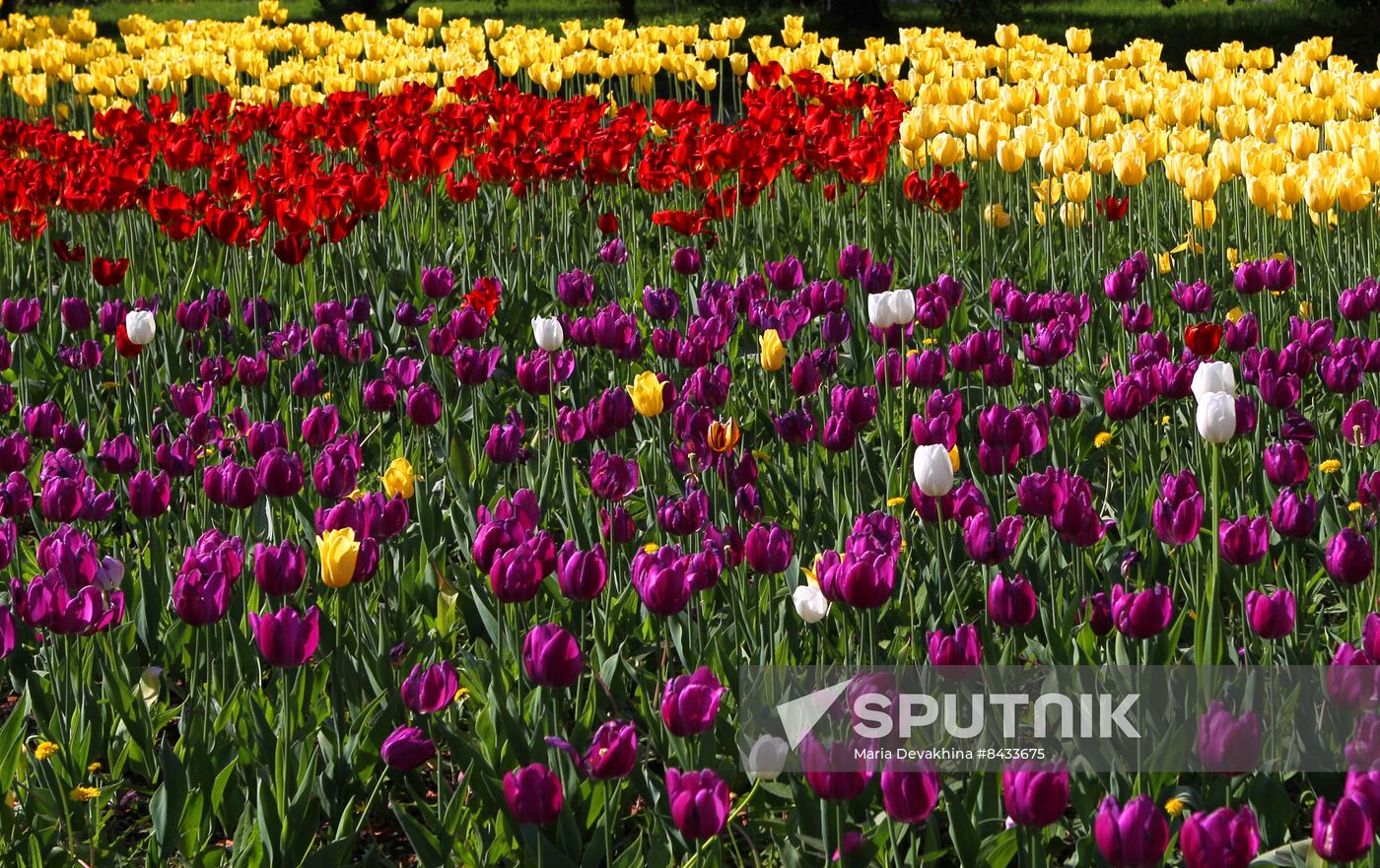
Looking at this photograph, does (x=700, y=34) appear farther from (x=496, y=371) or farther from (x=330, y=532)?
(x=330, y=532)

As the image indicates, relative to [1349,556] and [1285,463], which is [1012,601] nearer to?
[1349,556]

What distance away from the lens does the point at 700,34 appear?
65.3 feet

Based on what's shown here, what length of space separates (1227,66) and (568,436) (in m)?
6.45

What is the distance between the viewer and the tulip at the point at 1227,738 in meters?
2.11

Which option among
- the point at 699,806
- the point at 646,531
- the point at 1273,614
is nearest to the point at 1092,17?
the point at 646,531

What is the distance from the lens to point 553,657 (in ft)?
7.72

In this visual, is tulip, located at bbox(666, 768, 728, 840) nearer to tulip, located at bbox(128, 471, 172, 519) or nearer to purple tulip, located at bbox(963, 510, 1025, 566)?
purple tulip, located at bbox(963, 510, 1025, 566)

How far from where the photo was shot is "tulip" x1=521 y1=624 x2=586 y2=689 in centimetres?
235

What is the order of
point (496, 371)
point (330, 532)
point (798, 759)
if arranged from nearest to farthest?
point (798, 759) → point (330, 532) → point (496, 371)

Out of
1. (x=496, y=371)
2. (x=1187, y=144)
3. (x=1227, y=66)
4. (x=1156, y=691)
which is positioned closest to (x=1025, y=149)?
(x=1187, y=144)

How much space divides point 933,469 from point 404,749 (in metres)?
1.05

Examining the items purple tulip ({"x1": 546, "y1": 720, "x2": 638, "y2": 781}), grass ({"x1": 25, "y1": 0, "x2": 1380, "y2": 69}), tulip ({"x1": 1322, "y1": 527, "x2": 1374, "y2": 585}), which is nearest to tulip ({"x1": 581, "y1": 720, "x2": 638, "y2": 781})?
purple tulip ({"x1": 546, "y1": 720, "x2": 638, "y2": 781})

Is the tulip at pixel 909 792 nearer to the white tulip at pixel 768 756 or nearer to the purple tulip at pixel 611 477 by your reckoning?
the white tulip at pixel 768 756

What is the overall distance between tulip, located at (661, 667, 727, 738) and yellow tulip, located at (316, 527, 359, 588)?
727 millimetres
